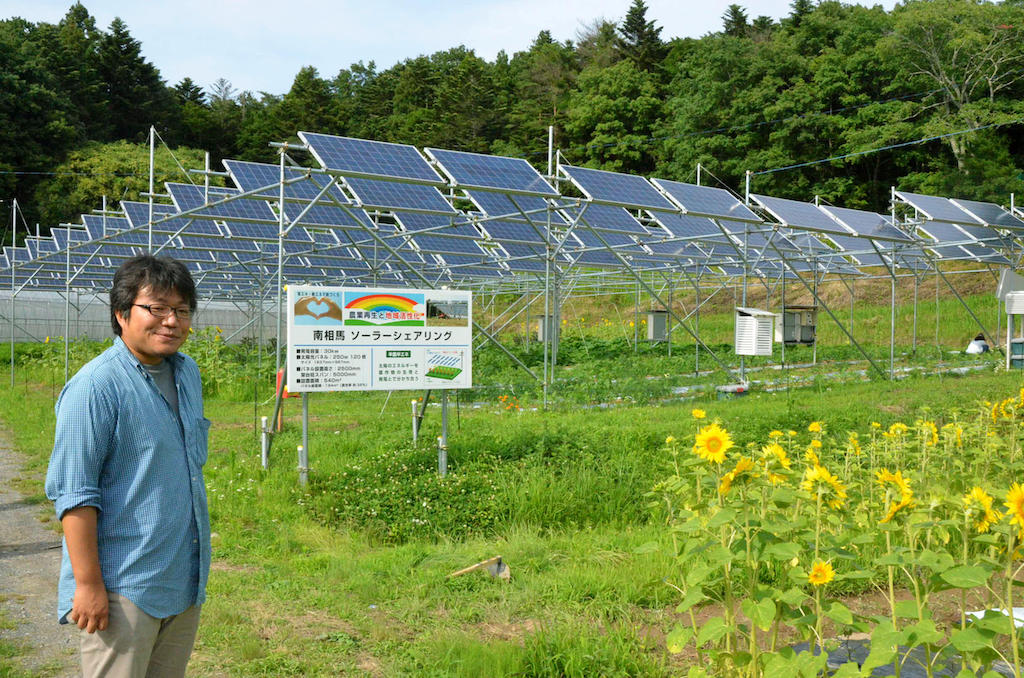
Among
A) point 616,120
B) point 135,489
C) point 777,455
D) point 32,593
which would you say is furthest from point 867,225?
point 616,120

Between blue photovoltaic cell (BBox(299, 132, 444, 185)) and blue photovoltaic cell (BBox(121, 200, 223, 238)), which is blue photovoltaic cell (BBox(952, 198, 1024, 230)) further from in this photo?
blue photovoltaic cell (BBox(121, 200, 223, 238))

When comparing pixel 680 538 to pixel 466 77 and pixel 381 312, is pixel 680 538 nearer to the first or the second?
pixel 381 312

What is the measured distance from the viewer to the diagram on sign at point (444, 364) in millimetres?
7438

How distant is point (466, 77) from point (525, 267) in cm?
3147

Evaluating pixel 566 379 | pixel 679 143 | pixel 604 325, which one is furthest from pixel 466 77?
pixel 566 379

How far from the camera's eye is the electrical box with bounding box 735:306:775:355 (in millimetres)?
13609

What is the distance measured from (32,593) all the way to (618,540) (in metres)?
3.53

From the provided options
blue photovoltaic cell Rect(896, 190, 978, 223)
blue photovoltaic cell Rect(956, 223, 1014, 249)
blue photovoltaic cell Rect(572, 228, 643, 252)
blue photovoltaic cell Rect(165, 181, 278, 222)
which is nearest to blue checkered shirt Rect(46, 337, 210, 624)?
blue photovoltaic cell Rect(165, 181, 278, 222)

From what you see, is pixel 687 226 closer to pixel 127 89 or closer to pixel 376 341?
pixel 376 341

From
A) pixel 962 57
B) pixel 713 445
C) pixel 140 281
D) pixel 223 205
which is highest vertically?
pixel 962 57

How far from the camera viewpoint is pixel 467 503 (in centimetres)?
656

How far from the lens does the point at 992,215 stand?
17078mm

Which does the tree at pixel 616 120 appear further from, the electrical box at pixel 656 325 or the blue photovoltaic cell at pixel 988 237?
the blue photovoltaic cell at pixel 988 237

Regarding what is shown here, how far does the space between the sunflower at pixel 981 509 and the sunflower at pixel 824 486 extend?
451mm
